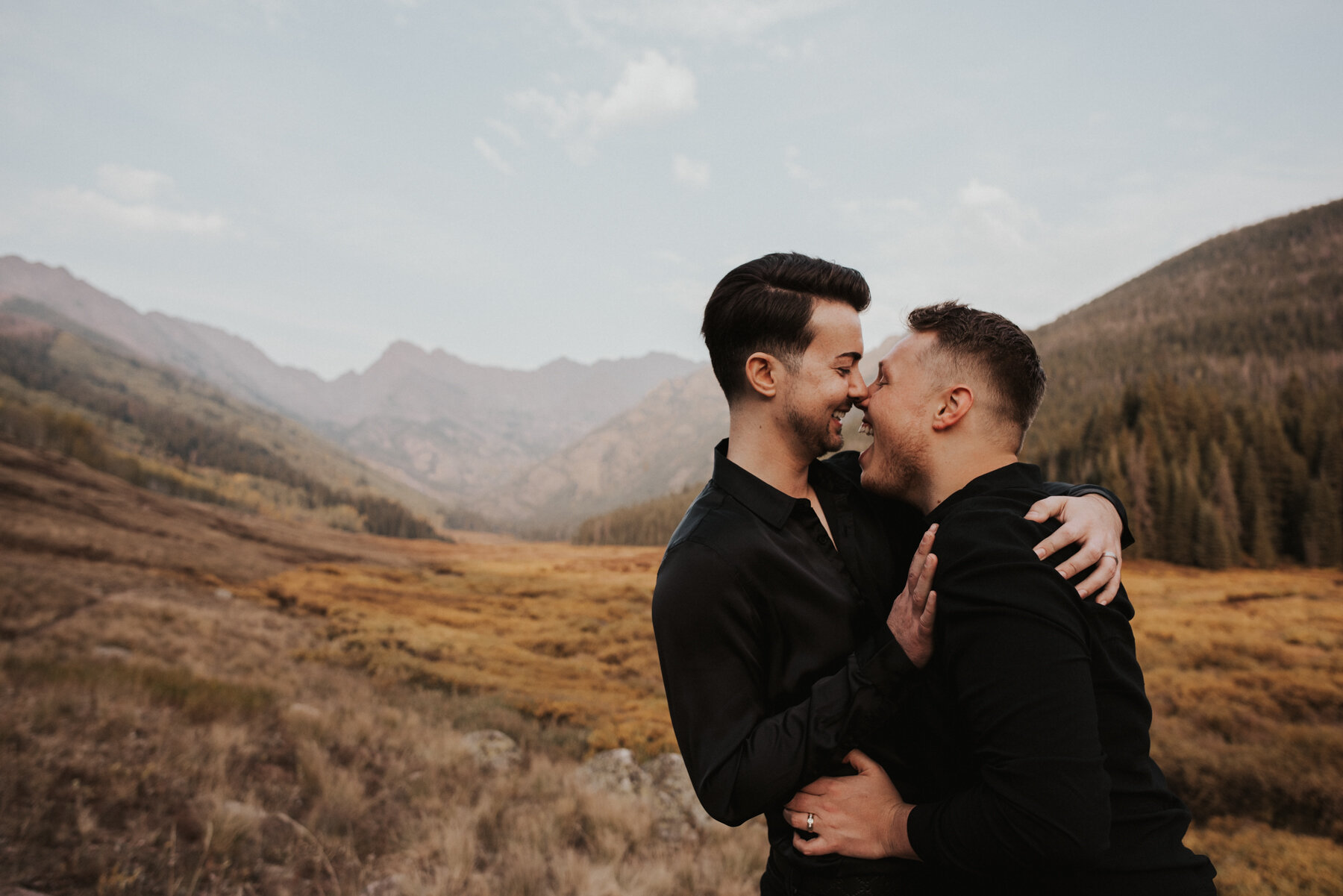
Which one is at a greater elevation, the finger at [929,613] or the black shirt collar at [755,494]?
the black shirt collar at [755,494]

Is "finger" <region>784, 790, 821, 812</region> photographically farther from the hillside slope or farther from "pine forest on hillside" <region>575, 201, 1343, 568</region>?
the hillside slope

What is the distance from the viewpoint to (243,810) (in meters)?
6.88

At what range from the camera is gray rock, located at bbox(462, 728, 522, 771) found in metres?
10.1

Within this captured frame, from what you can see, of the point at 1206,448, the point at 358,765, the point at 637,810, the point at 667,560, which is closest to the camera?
the point at 667,560

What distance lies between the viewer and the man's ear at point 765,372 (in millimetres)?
2641

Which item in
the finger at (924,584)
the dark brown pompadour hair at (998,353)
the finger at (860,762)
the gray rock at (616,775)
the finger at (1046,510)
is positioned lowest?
the gray rock at (616,775)

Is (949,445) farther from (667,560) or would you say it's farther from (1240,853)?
(1240,853)

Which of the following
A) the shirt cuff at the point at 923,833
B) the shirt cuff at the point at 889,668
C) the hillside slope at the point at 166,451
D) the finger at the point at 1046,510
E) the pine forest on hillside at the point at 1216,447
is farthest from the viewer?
the hillside slope at the point at 166,451

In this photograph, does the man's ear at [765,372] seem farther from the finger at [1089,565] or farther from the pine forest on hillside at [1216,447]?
the pine forest on hillside at [1216,447]

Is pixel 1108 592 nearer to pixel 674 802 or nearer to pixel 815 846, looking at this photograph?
pixel 815 846

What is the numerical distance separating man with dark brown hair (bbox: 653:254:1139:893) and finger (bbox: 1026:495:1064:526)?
16 millimetres

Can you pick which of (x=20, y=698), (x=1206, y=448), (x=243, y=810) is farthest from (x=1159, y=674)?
(x=1206, y=448)

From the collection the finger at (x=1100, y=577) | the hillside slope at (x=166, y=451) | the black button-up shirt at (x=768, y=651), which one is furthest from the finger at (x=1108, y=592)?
the hillside slope at (x=166, y=451)

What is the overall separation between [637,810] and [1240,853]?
7.67 meters
